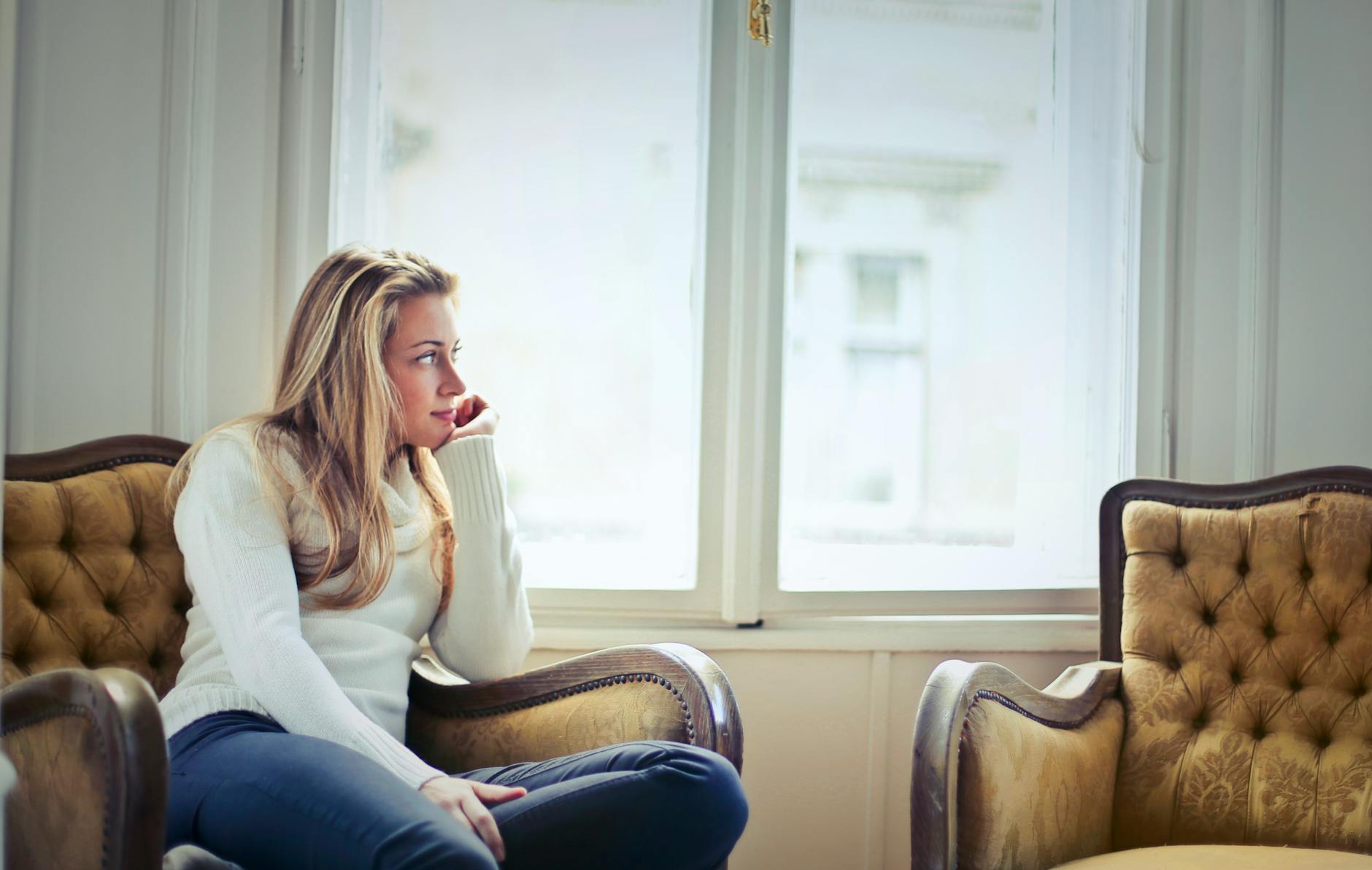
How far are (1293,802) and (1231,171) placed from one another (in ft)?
3.95

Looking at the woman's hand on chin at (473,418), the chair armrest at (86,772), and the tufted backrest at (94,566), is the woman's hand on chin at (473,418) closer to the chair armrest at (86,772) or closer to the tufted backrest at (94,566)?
the tufted backrest at (94,566)

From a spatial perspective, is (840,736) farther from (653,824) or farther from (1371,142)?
(1371,142)

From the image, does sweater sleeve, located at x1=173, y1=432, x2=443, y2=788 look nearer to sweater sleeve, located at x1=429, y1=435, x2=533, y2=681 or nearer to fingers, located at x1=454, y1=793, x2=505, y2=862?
fingers, located at x1=454, y1=793, x2=505, y2=862

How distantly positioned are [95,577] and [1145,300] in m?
1.92

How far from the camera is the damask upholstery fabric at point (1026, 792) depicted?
4.17ft

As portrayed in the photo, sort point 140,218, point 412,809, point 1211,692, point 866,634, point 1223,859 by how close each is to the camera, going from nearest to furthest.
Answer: point 412,809 < point 1223,859 < point 1211,692 < point 140,218 < point 866,634

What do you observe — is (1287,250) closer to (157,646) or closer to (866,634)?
(866,634)

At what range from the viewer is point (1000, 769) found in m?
1.29

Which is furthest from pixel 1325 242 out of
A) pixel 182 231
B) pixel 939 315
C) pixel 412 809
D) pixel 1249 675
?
pixel 182 231

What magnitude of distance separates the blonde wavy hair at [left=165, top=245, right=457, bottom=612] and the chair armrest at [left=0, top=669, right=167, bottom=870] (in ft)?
1.24

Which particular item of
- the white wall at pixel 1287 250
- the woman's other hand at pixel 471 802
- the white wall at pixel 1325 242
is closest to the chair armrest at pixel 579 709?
the woman's other hand at pixel 471 802

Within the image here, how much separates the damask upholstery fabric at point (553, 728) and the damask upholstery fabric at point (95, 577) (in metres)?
0.40

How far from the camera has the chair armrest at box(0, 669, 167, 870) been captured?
0.88 m

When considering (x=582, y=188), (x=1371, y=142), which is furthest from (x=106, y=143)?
(x=1371, y=142)
